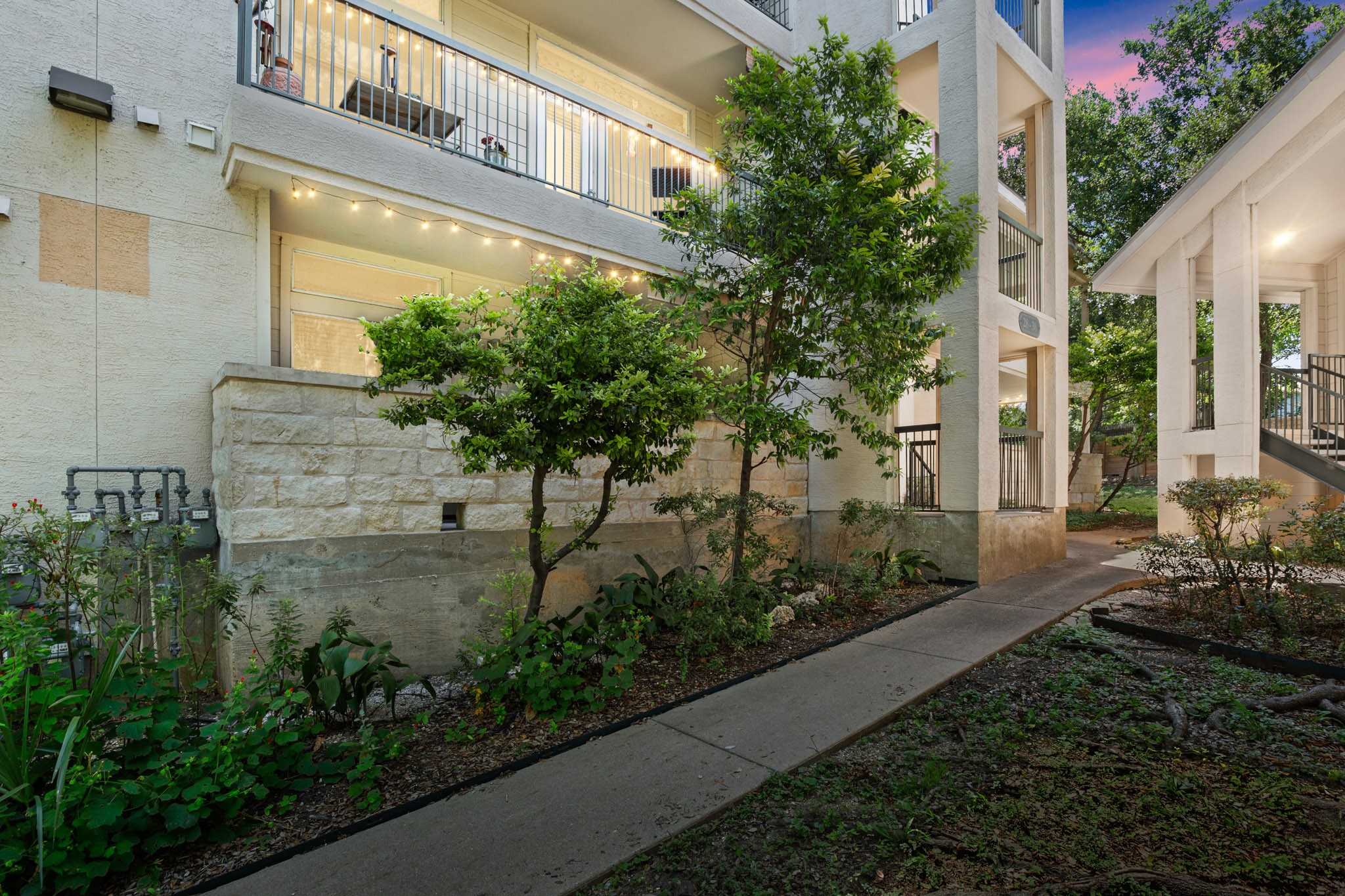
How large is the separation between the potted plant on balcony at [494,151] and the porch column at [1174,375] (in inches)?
409

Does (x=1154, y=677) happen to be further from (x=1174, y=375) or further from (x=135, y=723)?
(x=1174, y=375)

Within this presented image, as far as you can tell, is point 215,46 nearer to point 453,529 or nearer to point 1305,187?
point 453,529

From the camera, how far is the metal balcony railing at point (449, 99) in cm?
527

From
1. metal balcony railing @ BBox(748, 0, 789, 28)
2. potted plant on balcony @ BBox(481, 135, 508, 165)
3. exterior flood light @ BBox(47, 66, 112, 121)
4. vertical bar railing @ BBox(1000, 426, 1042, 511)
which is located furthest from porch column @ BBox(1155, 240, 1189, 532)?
exterior flood light @ BBox(47, 66, 112, 121)

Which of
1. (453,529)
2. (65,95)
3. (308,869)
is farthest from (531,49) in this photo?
(308,869)

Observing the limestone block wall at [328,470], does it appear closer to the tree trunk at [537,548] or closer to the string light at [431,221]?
the tree trunk at [537,548]

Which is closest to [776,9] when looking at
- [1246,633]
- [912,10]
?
[912,10]

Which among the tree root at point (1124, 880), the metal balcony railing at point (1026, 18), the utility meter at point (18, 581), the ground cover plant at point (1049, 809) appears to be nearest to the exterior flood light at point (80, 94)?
the utility meter at point (18, 581)

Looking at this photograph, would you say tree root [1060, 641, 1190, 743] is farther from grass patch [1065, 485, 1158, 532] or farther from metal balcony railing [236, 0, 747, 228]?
grass patch [1065, 485, 1158, 532]

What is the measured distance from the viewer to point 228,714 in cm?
277

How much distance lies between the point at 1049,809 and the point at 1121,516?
15237 mm

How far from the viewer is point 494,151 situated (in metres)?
6.41

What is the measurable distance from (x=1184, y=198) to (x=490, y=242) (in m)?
9.96

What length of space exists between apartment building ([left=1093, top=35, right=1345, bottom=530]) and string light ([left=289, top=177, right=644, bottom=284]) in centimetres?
838
